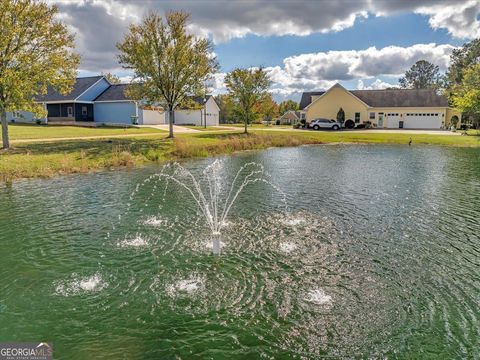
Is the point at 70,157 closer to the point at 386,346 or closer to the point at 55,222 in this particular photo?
the point at 55,222

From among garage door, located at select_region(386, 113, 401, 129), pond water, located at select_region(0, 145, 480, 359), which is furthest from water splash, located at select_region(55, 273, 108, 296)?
garage door, located at select_region(386, 113, 401, 129)

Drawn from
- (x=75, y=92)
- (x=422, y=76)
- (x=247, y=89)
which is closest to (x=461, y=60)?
(x=422, y=76)

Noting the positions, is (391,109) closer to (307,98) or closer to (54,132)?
(307,98)

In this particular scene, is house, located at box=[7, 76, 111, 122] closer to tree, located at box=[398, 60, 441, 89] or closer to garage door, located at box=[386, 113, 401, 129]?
garage door, located at box=[386, 113, 401, 129]

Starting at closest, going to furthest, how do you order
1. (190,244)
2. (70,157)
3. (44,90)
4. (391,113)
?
(190,244) → (70,157) → (44,90) → (391,113)

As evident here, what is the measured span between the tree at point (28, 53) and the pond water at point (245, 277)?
11.1 metres

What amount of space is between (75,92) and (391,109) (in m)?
55.8

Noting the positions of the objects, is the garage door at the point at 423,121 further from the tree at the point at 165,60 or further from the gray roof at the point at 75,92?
the gray roof at the point at 75,92

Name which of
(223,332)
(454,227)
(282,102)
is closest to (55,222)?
(223,332)

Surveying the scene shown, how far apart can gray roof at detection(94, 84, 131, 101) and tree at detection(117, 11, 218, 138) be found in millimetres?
22660

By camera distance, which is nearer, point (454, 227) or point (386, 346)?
point (386, 346)

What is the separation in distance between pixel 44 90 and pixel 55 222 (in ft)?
56.7

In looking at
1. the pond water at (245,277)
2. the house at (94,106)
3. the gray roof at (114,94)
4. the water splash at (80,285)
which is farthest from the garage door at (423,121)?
the water splash at (80,285)

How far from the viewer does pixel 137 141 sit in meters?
32.7
